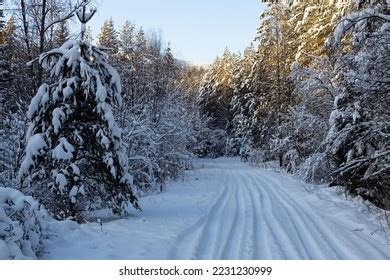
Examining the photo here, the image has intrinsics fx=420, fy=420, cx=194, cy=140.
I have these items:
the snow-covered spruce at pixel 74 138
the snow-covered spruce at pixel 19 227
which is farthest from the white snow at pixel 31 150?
the snow-covered spruce at pixel 19 227

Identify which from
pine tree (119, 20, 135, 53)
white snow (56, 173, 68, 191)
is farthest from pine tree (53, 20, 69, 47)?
white snow (56, 173, 68, 191)

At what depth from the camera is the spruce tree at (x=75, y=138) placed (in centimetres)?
948

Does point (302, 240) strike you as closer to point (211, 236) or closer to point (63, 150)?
point (211, 236)

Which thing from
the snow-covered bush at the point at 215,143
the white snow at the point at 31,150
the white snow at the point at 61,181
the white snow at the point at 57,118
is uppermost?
the white snow at the point at 57,118

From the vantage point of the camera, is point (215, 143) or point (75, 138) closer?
point (75, 138)

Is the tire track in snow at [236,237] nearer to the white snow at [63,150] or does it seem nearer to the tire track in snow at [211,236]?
the tire track in snow at [211,236]

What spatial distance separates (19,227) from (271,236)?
4914mm

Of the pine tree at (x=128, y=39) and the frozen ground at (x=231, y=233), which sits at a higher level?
the pine tree at (x=128, y=39)

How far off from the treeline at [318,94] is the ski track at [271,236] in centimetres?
147

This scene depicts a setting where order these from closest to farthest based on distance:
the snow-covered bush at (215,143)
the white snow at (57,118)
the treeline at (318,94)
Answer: the white snow at (57,118) < the treeline at (318,94) < the snow-covered bush at (215,143)

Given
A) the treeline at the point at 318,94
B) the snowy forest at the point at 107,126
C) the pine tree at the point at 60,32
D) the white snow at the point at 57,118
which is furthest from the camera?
the pine tree at the point at 60,32

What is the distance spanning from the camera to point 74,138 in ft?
32.0

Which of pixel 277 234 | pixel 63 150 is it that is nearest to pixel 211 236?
pixel 277 234
